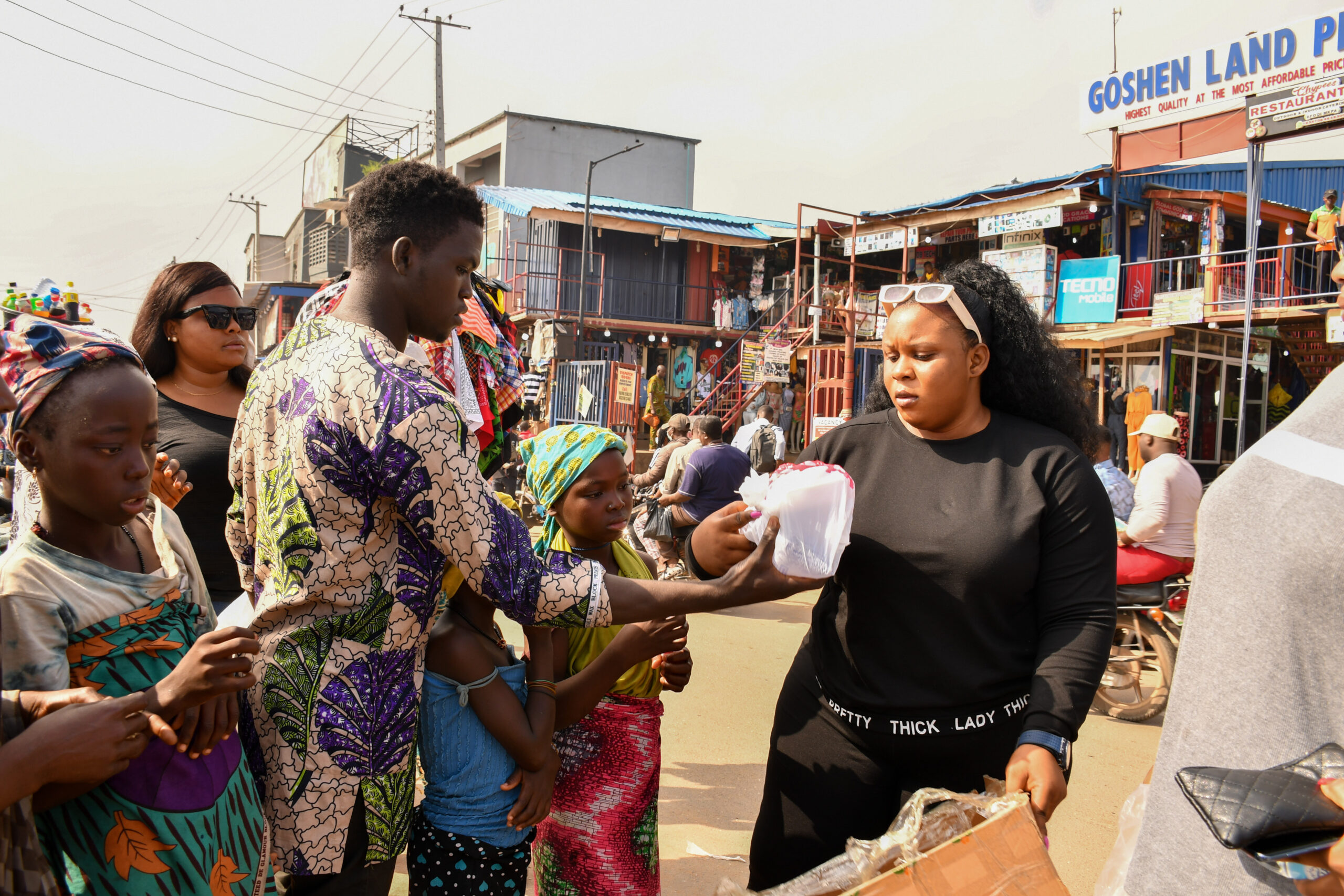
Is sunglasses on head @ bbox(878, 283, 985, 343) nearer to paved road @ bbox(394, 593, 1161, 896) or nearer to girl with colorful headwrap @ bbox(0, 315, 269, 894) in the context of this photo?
girl with colorful headwrap @ bbox(0, 315, 269, 894)

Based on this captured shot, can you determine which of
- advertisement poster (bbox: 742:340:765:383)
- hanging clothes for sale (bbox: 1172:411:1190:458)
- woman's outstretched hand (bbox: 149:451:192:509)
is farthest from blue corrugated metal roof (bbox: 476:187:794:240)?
woman's outstretched hand (bbox: 149:451:192:509)

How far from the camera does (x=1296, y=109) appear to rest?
10742 mm

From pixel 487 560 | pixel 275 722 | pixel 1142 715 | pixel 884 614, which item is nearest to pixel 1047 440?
pixel 884 614

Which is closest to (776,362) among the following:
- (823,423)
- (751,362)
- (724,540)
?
(751,362)

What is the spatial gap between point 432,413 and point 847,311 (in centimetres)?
1647

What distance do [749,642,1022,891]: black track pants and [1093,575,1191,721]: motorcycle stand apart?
3.86 m

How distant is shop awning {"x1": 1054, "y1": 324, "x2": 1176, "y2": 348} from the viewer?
1559cm

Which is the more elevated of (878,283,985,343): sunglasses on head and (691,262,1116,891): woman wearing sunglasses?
(878,283,985,343): sunglasses on head

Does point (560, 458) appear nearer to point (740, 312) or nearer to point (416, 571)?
point (416, 571)

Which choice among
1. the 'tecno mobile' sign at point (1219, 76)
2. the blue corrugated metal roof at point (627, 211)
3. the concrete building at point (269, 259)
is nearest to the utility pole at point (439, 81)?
the blue corrugated metal roof at point (627, 211)

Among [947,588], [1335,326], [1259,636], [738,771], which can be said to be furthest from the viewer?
[1335,326]

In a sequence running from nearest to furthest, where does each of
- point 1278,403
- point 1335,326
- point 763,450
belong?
point 763,450 < point 1335,326 < point 1278,403

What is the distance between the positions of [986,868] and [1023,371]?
127cm

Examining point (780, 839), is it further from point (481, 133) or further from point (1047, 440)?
point (481, 133)
